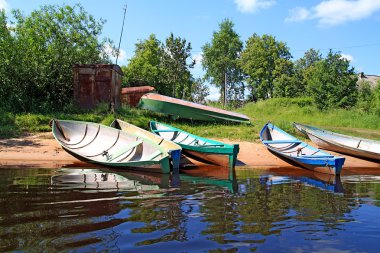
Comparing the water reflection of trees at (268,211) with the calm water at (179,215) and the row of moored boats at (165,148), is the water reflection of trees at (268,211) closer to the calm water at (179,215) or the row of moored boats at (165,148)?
the calm water at (179,215)

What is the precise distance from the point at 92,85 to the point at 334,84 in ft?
74.9

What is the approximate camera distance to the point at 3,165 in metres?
10.6

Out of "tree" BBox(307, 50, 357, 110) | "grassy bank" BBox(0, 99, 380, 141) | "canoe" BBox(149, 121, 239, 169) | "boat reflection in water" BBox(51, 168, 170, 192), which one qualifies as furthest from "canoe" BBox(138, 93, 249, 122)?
"tree" BBox(307, 50, 357, 110)

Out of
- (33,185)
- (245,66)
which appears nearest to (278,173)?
(33,185)

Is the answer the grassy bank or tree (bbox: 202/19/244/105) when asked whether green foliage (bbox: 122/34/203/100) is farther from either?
the grassy bank

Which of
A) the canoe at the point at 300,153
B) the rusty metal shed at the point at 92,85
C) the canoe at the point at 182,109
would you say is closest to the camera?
the canoe at the point at 300,153

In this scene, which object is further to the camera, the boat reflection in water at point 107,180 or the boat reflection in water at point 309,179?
the boat reflection in water at point 309,179

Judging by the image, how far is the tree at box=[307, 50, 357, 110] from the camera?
31.4 metres

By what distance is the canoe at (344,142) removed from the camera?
14.6 metres

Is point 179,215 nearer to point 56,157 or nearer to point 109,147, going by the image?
point 109,147

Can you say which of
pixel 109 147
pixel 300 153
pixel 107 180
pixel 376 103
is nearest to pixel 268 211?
pixel 107 180

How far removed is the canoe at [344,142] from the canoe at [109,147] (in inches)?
335

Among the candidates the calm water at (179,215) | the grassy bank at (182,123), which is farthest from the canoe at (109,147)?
the grassy bank at (182,123)

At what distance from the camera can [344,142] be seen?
54.3ft
